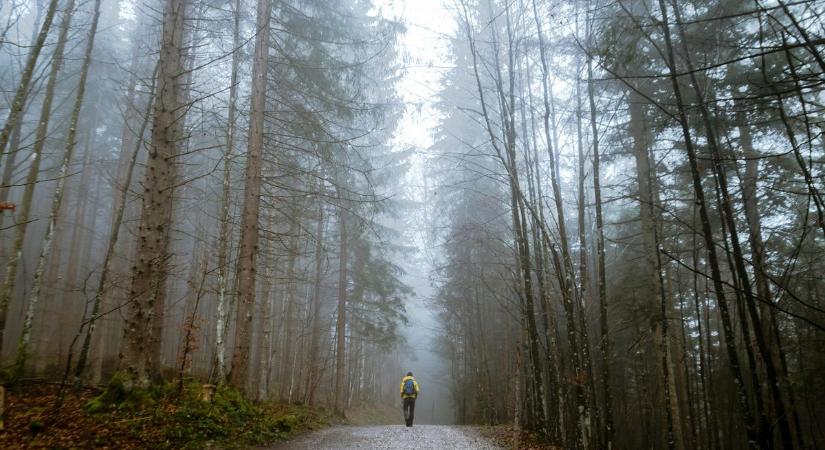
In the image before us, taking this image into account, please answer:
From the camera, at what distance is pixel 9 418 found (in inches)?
225

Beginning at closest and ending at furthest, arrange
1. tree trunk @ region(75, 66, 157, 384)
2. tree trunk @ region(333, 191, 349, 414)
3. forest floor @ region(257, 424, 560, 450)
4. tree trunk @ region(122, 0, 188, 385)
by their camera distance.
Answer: tree trunk @ region(122, 0, 188, 385)
tree trunk @ region(75, 66, 157, 384)
forest floor @ region(257, 424, 560, 450)
tree trunk @ region(333, 191, 349, 414)

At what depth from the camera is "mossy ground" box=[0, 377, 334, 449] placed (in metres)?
5.33

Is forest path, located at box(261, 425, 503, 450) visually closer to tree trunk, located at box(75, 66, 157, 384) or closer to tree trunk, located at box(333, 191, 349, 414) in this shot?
tree trunk, located at box(75, 66, 157, 384)

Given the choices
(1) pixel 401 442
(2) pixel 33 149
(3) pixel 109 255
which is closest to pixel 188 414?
(3) pixel 109 255

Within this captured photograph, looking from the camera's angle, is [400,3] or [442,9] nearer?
[442,9]

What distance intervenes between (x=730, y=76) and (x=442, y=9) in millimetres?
6220

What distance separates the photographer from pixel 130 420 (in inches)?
233

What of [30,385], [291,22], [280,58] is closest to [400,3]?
[291,22]

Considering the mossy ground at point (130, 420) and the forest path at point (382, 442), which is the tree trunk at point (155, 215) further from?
the forest path at point (382, 442)

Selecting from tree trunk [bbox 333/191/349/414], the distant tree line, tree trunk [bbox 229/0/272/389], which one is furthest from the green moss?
tree trunk [bbox 333/191/349/414]

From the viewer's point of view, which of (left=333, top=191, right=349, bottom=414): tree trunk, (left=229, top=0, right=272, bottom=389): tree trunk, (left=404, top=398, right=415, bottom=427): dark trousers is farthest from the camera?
(left=333, top=191, right=349, bottom=414): tree trunk

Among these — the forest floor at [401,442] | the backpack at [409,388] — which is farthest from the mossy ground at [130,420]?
the backpack at [409,388]

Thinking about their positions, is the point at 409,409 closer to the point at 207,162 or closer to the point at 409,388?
the point at 409,388

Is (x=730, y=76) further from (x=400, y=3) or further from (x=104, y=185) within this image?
(x=104, y=185)
